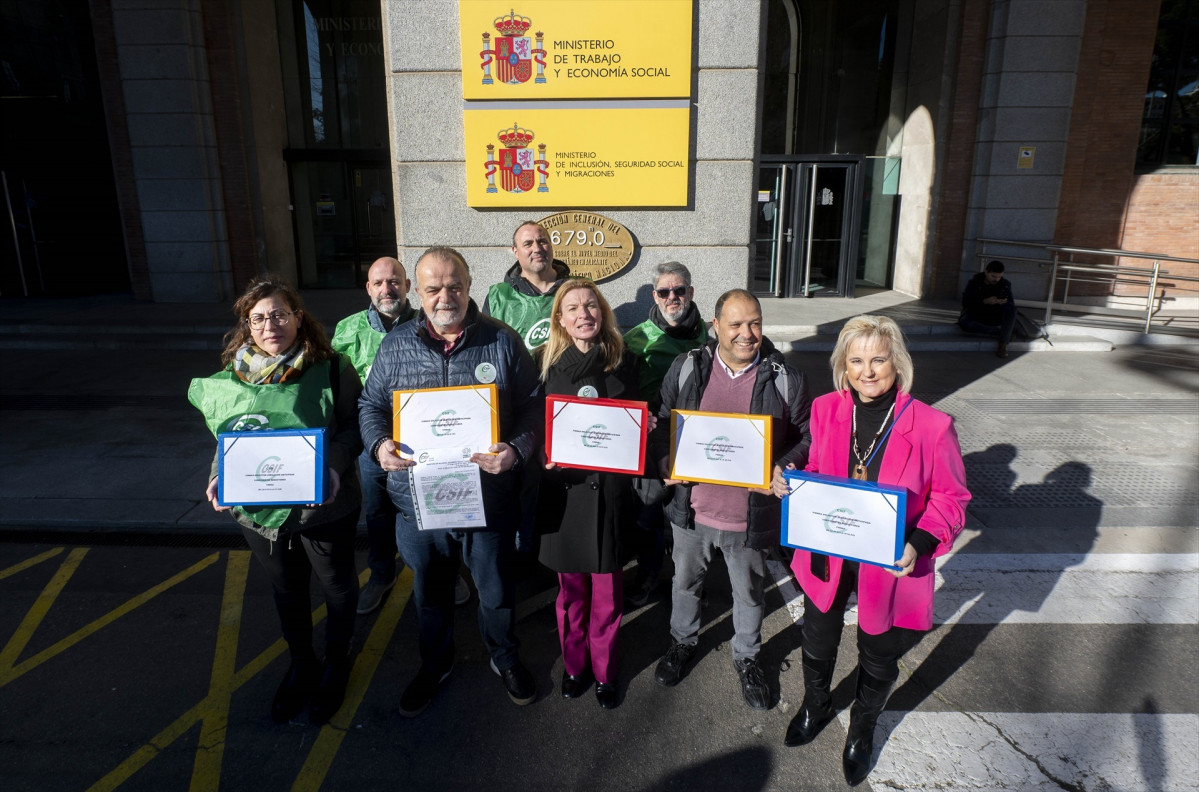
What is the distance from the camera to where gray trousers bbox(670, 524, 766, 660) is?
133 inches

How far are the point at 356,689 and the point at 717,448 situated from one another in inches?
86.0

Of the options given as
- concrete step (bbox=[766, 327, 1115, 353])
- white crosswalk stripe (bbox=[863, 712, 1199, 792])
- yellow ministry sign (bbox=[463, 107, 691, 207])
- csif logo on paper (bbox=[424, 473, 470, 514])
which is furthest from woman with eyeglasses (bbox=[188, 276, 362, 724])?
concrete step (bbox=[766, 327, 1115, 353])

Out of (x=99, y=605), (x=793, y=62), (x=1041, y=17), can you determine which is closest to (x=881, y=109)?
(x=793, y=62)

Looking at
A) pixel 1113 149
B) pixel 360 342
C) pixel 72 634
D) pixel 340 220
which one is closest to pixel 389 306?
pixel 360 342

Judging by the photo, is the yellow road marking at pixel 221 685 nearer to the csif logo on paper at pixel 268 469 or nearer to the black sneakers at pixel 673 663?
the csif logo on paper at pixel 268 469

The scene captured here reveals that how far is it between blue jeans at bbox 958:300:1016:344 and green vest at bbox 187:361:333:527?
10.2 m

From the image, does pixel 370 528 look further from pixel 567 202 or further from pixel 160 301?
pixel 160 301

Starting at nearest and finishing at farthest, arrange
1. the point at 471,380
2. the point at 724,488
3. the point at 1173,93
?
the point at 471,380 → the point at 724,488 → the point at 1173,93

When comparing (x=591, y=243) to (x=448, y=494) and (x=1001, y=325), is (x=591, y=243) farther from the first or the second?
(x=1001, y=325)

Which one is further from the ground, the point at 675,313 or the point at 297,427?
the point at 675,313

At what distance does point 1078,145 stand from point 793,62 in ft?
19.4

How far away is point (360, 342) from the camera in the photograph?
432cm

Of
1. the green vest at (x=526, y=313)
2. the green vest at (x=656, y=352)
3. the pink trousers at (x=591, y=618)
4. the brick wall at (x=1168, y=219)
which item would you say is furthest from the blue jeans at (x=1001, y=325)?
the pink trousers at (x=591, y=618)

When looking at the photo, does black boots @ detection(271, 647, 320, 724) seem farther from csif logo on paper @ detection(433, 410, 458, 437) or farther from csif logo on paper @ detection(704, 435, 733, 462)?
csif logo on paper @ detection(704, 435, 733, 462)
